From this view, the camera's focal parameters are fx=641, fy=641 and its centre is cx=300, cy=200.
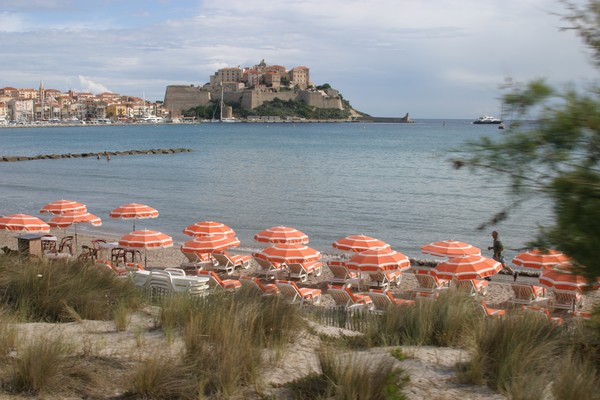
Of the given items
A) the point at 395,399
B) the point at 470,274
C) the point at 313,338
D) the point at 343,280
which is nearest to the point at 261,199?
the point at 343,280

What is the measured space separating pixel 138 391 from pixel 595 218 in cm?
330

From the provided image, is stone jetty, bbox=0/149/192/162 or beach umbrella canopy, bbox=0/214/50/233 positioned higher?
beach umbrella canopy, bbox=0/214/50/233

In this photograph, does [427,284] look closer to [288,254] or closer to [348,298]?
[348,298]

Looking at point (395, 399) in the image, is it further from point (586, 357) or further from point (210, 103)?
point (210, 103)

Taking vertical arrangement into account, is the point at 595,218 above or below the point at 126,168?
above

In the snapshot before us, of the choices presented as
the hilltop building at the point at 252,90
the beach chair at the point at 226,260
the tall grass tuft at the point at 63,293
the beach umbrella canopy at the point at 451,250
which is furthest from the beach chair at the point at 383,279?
the hilltop building at the point at 252,90

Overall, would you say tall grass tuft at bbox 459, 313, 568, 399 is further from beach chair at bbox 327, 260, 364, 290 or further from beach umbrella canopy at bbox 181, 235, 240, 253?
beach umbrella canopy at bbox 181, 235, 240, 253

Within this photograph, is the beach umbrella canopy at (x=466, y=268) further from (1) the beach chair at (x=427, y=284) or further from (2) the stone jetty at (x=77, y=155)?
(2) the stone jetty at (x=77, y=155)

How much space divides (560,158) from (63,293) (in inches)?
229

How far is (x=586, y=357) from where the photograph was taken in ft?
16.3

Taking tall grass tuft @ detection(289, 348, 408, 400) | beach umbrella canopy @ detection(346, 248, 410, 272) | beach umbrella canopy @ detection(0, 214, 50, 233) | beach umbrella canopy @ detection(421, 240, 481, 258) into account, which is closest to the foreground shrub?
tall grass tuft @ detection(289, 348, 408, 400)

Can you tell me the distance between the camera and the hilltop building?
164 m

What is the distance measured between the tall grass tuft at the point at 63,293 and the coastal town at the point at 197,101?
153401 mm

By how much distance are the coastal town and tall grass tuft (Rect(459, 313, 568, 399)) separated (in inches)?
6151
